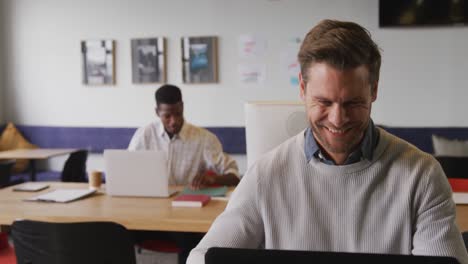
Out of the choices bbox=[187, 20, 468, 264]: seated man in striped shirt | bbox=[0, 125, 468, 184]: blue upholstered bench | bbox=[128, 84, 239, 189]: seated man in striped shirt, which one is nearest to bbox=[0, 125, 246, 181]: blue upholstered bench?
bbox=[0, 125, 468, 184]: blue upholstered bench

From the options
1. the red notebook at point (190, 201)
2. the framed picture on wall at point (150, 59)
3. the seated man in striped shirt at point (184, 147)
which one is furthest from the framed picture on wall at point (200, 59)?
the red notebook at point (190, 201)

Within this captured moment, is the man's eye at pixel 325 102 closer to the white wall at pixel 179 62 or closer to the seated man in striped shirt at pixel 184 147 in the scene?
the seated man in striped shirt at pixel 184 147

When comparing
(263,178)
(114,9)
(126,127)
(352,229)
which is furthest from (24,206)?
(114,9)

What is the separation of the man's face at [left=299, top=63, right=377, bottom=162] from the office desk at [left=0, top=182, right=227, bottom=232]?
1.27 metres

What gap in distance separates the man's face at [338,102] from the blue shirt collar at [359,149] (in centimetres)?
3

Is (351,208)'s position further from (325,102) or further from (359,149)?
(325,102)

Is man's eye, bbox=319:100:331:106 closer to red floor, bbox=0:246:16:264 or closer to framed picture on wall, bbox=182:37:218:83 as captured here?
red floor, bbox=0:246:16:264

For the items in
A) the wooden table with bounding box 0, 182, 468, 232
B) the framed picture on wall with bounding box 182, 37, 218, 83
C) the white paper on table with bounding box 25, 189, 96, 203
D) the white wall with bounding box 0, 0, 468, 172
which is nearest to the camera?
the wooden table with bounding box 0, 182, 468, 232

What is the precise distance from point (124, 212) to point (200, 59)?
335 cm

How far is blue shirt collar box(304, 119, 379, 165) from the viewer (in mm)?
1086

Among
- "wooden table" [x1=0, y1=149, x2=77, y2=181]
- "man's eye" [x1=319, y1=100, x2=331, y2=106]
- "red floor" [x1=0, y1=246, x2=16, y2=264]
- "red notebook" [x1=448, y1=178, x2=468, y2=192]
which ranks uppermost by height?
"man's eye" [x1=319, y1=100, x2=331, y2=106]

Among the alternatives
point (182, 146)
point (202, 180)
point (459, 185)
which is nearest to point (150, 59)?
point (182, 146)

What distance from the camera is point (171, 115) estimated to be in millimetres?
3316

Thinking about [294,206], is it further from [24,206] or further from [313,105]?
[24,206]
